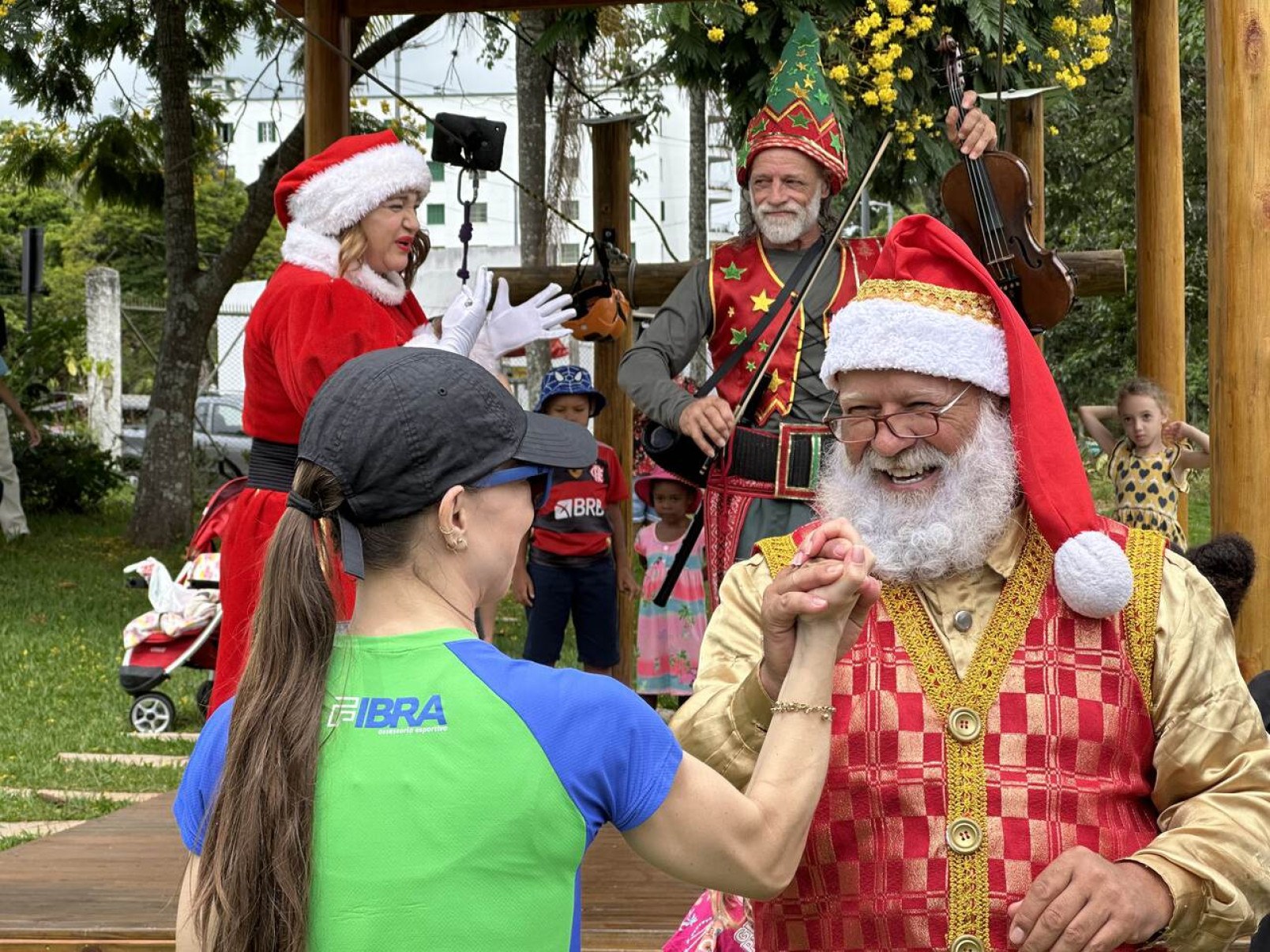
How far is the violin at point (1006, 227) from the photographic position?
4527 mm

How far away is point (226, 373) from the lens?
30.8m

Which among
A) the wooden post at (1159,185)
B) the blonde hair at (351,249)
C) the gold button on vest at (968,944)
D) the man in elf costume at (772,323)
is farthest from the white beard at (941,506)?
the wooden post at (1159,185)

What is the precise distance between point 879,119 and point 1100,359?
14.2 m

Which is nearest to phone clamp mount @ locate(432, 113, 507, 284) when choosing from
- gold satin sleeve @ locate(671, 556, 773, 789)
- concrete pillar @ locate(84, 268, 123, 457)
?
gold satin sleeve @ locate(671, 556, 773, 789)

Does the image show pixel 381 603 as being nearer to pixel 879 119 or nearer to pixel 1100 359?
pixel 879 119

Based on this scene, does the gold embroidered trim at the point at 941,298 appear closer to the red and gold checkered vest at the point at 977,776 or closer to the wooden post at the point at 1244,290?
the red and gold checkered vest at the point at 977,776

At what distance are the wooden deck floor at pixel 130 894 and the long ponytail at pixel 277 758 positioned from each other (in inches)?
69.0

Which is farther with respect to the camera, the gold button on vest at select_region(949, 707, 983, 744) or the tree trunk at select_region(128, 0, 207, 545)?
the tree trunk at select_region(128, 0, 207, 545)

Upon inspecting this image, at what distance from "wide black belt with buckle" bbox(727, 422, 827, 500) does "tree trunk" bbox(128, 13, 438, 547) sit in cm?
807

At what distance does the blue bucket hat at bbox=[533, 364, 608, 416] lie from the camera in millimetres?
7422

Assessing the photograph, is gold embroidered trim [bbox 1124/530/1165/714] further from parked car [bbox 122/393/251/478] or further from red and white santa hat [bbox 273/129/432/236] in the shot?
parked car [bbox 122/393/251/478]

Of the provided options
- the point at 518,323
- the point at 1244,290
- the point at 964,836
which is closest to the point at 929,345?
the point at 964,836

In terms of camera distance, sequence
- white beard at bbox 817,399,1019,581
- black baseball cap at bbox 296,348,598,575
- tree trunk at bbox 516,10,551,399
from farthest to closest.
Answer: tree trunk at bbox 516,10,551,399 < white beard at bbox 817,399,1019,581 < black baseball cap at bbox 296,348,598,575

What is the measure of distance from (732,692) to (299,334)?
1958mm
